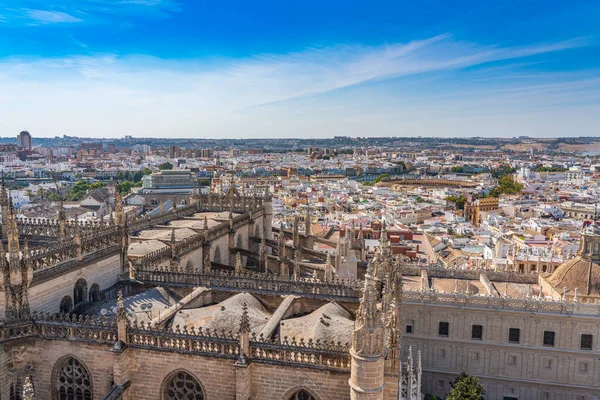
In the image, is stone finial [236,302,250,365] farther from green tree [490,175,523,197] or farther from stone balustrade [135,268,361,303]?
green tree [490,175,523,197]

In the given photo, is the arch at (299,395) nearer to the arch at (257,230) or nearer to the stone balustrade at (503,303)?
the stone balustrade at (503,303)

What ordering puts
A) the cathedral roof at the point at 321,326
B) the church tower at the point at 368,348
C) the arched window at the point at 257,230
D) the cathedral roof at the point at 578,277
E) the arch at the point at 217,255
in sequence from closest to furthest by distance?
the church tower at the point at 368,348 < the cathedral roof at the point at 321,326 < the arch at the point at 217,255 < the cathedral roof at the point at 578,277 < the arched window at the point at 257,230

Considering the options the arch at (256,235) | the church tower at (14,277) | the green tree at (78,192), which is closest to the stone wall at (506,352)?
the arch at (256,235)

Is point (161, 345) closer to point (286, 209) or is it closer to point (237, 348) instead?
point (237, 348)

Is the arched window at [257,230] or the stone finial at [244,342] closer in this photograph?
the stone finial at [244,342]

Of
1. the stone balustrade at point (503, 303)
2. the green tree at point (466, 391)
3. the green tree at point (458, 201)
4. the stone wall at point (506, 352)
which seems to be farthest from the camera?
the green tree at point (458, 201)

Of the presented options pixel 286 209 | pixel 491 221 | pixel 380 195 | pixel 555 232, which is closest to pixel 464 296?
pixel 555 232

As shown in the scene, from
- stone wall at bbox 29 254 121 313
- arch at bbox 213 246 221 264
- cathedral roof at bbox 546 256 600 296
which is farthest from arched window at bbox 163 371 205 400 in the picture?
cathedral roof at bbox 546 256 600 296
